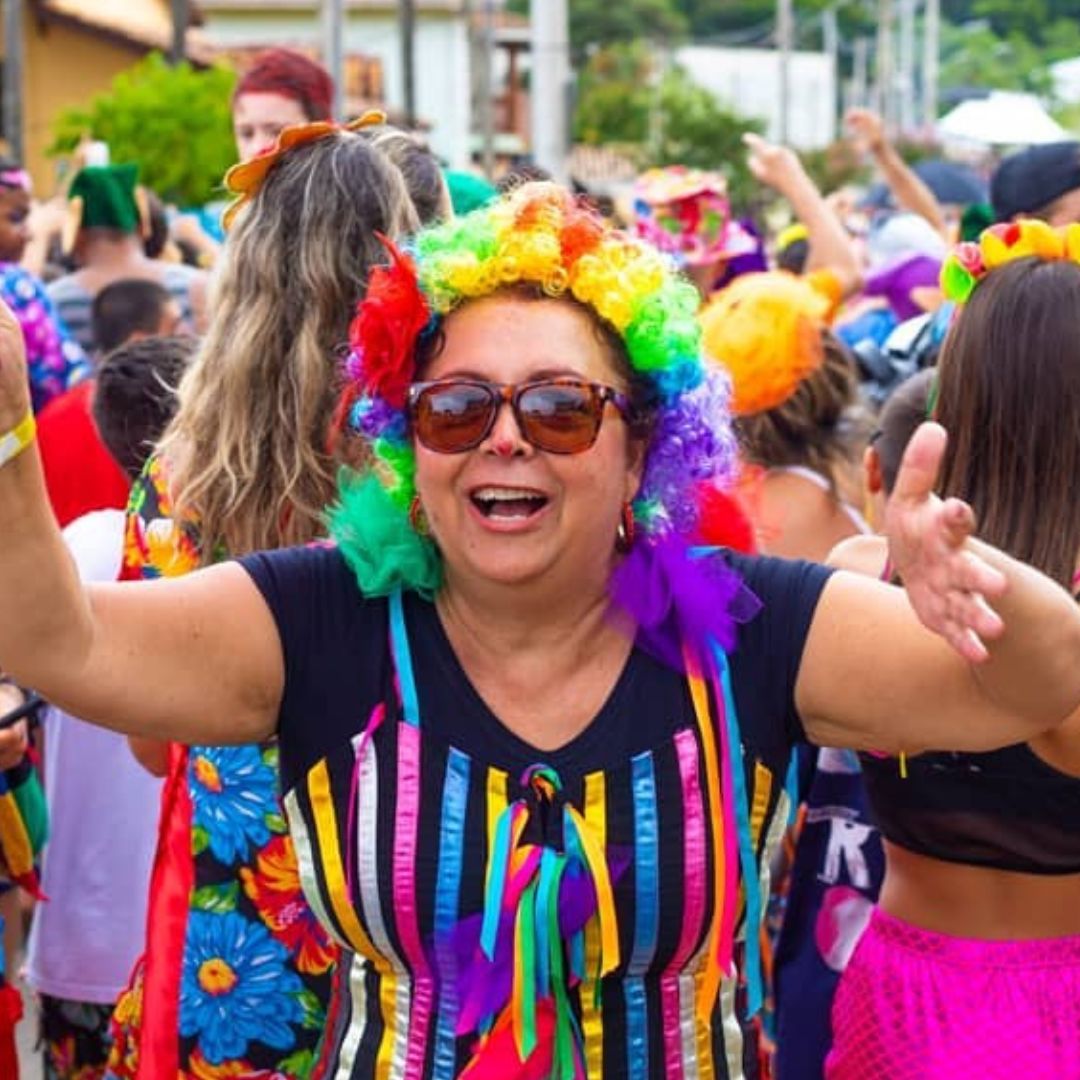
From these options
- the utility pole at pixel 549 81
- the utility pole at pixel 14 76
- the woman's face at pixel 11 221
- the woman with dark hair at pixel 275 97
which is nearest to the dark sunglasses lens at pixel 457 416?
the woman with dark hair at pixel 275 97

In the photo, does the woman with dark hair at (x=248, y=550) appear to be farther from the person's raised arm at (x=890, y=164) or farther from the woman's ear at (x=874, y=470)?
the person's raised arm at (x=890, y=164)

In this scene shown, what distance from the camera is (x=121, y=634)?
2564mm

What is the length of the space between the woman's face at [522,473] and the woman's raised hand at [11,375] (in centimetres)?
51

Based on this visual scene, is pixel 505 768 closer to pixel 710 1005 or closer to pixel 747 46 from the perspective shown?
pixel 710 1005

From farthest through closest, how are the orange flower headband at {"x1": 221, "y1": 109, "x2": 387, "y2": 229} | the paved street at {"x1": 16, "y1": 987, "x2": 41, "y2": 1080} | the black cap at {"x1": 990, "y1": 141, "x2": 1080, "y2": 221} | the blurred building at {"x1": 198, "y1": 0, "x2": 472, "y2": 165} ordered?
the blurred building at {"x1": 198, "y1": 0, "x2": 472, "y2": 165}, the paved street at {"x1": 16, "y1": 987, "x2": 41, "y2": 1080}, the black cap at {"x1": 990, "y1": 141, "x2": 1080, "y2": 221}, the orange flower headband at {"x1": 221, "y1": 109, "x2": 387, "y2": 229}

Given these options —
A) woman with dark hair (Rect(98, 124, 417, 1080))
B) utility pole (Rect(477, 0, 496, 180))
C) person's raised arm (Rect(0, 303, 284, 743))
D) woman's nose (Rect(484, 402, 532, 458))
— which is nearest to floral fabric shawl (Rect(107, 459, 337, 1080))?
woman with dark hair (Rect(98, 124, 417, 1080))

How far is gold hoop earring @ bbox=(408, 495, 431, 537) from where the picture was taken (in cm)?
281

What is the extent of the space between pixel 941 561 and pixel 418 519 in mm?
764

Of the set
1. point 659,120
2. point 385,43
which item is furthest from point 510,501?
point 385,43

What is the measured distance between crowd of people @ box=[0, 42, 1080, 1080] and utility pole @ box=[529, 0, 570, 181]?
16.4m

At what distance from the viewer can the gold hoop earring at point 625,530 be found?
9.18ft

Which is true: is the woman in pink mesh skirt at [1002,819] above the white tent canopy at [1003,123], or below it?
below

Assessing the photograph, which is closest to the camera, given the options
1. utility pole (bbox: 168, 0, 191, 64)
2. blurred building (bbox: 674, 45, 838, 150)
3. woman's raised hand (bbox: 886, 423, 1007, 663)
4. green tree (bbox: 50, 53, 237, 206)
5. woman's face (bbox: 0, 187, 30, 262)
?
woman's raised hand (bbox: 886, 423, 1007, 663)

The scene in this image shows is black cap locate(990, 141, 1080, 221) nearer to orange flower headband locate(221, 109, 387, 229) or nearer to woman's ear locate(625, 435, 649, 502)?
orange flower headband locate(221, 109, 387, 229)
